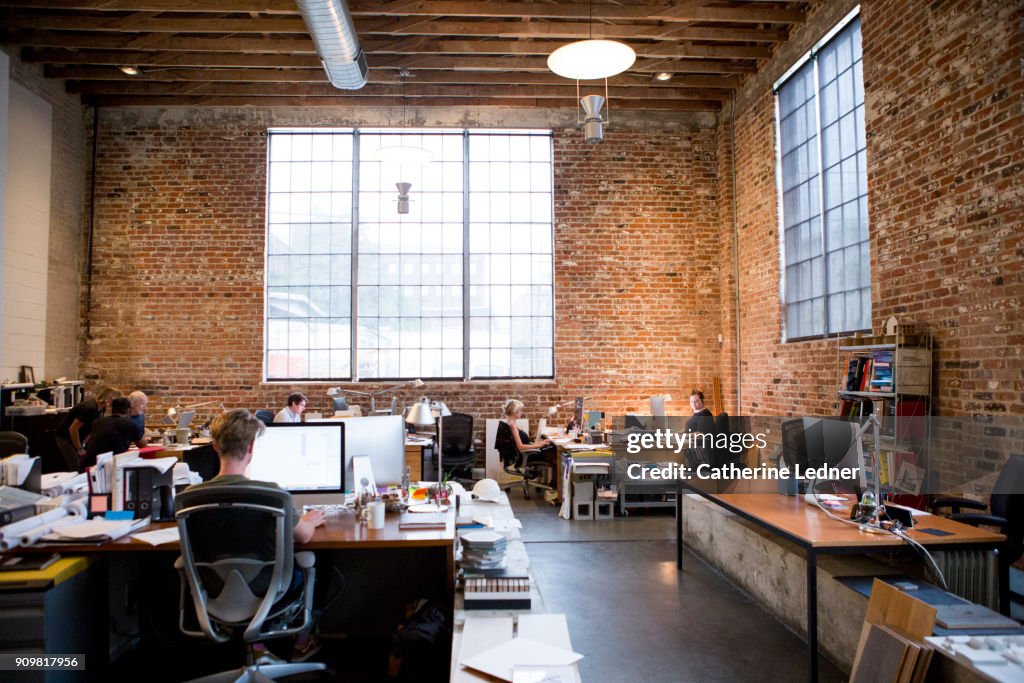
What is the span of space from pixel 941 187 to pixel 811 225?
197 cm

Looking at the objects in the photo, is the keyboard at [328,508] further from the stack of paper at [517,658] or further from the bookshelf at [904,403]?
the bookshelf at [904,403]

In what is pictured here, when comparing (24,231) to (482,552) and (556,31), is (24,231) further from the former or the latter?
(482,552)

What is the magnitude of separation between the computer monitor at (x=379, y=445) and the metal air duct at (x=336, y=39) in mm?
3587

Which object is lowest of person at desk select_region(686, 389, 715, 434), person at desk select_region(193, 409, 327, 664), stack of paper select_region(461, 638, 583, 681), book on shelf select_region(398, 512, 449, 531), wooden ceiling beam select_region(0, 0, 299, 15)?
stack of paper select_region(461, 638, 583, 681)

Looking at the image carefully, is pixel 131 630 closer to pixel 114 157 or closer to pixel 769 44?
pixel 114 157

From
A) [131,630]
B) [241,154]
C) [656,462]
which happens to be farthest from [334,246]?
[131,630]

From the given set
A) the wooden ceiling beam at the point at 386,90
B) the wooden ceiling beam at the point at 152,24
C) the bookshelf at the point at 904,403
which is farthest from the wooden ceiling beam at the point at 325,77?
the bookshelf at the point at 904,403

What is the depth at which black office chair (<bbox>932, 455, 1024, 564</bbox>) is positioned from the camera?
10.8ft

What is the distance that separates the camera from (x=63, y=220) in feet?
24.7

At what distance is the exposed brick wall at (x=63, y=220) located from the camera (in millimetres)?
7254

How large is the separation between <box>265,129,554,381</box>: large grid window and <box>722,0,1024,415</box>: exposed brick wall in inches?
151

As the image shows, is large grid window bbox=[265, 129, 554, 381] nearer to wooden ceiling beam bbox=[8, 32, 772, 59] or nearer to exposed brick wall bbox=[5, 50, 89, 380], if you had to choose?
wooden ceiling beam bbox=[8, 32, 772, 59]

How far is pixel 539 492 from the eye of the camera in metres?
7.41

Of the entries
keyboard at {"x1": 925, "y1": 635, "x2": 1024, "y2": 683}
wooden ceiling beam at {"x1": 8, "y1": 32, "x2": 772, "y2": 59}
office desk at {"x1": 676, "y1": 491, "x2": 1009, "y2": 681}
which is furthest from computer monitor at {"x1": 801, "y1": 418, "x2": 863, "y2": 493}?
wooden ceiling beam at {"x1": 8, "y1": 32, "x2": 772, "y2": 59}
